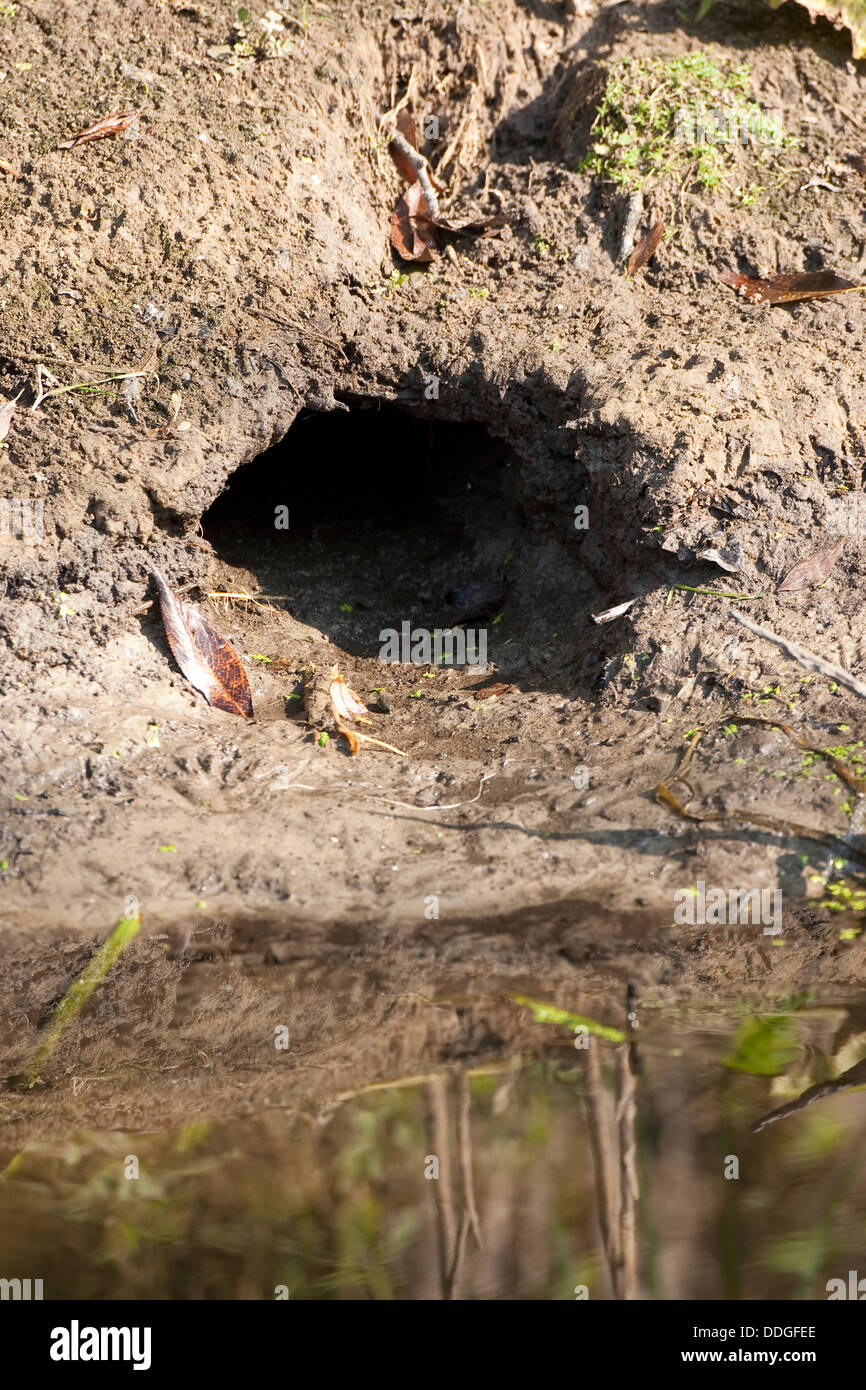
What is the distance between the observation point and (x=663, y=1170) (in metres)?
2.68

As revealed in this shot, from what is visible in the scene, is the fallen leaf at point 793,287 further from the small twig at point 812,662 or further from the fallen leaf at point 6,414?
the fallen leaf at point 6,414

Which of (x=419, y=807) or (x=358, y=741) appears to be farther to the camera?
(x=358, y=741)

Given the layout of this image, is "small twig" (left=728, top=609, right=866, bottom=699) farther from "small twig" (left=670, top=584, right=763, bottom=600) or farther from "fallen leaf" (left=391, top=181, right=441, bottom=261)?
"fallen leaf" (left=391, top=181, right=441, bottom=261)

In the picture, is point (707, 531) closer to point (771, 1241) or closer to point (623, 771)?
point (623, 771)

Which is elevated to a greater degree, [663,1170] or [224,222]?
[224,222]

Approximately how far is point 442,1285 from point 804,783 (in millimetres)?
2016

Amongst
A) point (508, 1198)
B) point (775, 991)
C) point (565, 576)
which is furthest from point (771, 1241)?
point (565, 576)

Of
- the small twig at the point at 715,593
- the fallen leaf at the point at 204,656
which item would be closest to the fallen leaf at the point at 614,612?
the small twig at the point at 715,593

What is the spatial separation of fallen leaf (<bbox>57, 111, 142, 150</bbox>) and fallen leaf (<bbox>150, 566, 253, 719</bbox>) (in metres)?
1.87

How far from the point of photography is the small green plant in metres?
4.91

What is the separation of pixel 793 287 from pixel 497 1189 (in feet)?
12.9

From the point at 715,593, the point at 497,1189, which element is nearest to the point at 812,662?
the point at 715,593

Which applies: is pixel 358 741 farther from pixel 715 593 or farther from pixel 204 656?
pixel 715 593

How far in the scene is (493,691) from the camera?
4562mm
